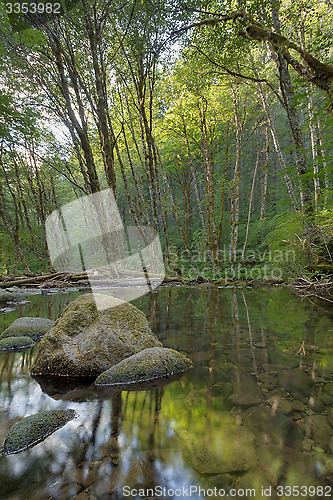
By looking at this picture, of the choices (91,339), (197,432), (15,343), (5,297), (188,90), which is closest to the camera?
(197,432)

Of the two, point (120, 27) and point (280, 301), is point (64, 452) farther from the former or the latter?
point (120, 27)

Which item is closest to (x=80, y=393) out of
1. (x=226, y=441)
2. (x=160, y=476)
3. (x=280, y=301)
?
(x=160, y=476)

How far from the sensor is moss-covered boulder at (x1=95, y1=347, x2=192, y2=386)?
3098mm

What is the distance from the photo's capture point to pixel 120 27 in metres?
10.2

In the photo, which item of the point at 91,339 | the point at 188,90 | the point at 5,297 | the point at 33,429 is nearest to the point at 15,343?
the point at 91,339

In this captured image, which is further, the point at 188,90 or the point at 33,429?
the point at 188,90

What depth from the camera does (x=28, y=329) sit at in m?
5.13

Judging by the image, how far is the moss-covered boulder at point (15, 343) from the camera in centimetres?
442

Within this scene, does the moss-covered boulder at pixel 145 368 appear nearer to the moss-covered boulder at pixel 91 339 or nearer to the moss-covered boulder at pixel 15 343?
the moss-covered boulder at pixel 91 339

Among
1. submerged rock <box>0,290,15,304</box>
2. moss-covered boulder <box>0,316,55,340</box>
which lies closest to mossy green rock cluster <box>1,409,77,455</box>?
moss-covered boulder <box>0,316,55,340</box>

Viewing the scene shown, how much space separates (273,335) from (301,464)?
2969 millimetres

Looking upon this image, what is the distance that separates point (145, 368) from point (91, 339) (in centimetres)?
102

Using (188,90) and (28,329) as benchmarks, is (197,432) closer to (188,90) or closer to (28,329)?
(28,329)

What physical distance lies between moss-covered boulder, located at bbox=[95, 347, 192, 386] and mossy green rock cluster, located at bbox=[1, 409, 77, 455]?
2.34 feet
